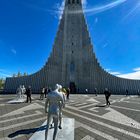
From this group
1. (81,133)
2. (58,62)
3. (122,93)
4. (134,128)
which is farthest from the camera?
(58,62)

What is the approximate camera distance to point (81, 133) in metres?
6.75

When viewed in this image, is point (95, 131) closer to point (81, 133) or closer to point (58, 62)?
point (81, 133)

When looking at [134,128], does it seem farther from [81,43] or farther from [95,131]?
[81,43]

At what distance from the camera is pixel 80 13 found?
2045 inches

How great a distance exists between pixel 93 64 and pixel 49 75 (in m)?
14.1

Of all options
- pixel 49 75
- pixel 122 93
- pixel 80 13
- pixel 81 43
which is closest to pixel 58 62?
pixel 49 75

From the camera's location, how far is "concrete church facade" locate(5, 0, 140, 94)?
46219 mm

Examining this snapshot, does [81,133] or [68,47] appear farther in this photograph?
[68,47]

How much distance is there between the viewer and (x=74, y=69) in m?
48.3

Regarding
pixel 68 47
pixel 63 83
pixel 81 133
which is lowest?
pixel 81 133

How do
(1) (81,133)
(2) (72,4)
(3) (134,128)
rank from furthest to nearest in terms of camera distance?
(2) (72,4), (3) (134,128), (1) (81,133)

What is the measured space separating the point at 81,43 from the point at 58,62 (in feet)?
31.5

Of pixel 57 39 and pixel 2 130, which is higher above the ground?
pixel 57 39

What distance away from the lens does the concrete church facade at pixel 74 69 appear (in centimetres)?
4622
